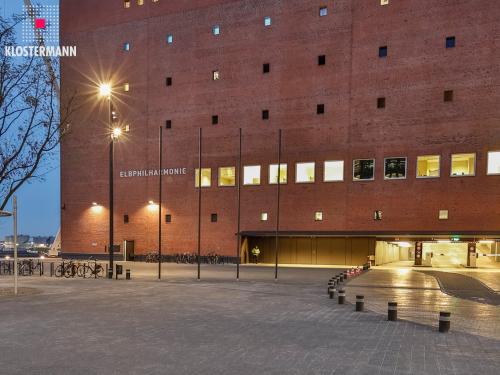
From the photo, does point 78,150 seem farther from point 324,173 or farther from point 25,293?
point 25,293

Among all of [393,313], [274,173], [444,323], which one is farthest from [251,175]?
[444,323]

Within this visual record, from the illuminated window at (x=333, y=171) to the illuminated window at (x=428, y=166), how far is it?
593 centimetres

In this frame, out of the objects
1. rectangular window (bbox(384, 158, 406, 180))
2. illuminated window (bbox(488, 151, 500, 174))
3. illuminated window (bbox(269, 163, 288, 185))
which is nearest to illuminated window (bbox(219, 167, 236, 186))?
illuminated window (bbox(269, 163, 288, 185))

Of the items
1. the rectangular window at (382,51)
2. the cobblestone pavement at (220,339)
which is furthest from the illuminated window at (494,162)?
the cobblestone pavement at (220,339)

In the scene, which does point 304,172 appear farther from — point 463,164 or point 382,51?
point 463,164

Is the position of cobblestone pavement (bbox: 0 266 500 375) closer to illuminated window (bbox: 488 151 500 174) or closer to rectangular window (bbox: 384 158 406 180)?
rectangular window (bbox: 384 158 406 180)

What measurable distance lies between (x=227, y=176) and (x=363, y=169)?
12.3 meters

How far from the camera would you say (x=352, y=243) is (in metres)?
35.1

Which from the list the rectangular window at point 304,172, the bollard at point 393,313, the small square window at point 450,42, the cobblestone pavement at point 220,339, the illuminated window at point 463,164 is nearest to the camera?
the cobblestone pavement at point 220,339

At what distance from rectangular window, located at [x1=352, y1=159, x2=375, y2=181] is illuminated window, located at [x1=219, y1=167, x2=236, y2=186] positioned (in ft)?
35.6

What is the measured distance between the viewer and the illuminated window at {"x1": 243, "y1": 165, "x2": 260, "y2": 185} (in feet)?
123

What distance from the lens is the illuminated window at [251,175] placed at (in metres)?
37.5

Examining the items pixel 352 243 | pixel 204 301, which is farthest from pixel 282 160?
pixel 204 301

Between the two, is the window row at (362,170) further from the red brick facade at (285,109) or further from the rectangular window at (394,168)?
the red brick facade at (285,109)
